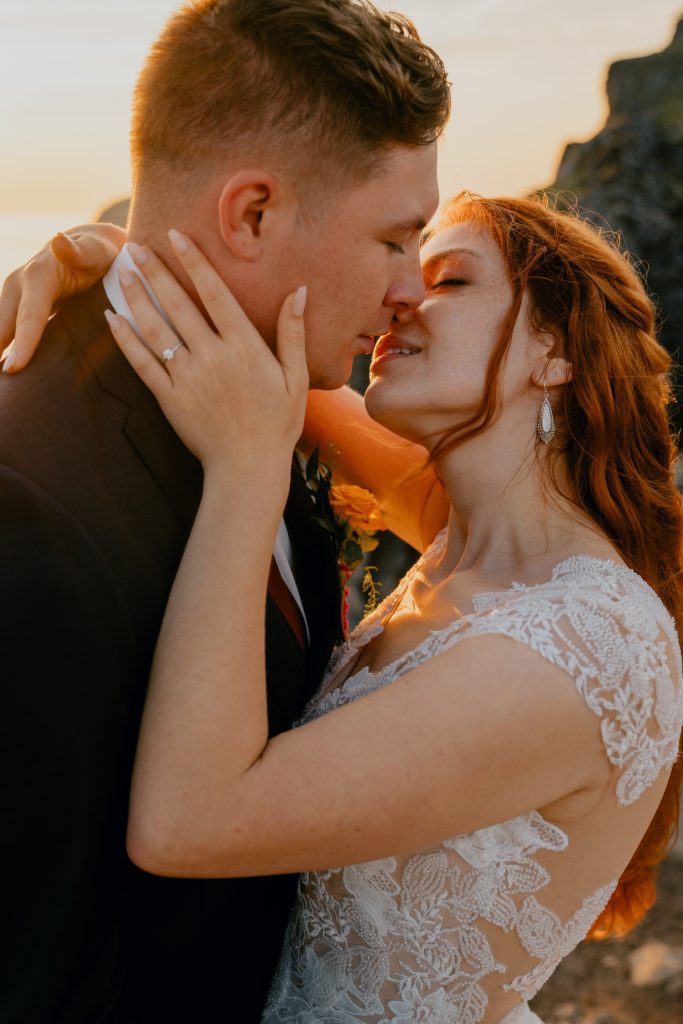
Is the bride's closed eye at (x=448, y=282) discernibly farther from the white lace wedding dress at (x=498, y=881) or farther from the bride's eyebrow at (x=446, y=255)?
the white lace wedding dress at (x=498, y=881)

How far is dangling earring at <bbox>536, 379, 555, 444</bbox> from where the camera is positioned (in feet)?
9.98

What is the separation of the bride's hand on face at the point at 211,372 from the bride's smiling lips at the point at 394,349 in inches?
27.3

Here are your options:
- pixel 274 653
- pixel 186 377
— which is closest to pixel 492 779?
pixel 274 653

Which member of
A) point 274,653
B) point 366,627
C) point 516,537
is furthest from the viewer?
point 366,627

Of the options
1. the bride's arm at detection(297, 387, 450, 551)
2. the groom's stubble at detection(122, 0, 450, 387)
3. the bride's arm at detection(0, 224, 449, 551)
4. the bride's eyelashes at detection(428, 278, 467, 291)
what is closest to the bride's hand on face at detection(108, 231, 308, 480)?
the groom's stubble at detection(122, 0, 450, 387)

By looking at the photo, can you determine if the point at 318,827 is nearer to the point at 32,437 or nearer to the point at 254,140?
the point at 32,437

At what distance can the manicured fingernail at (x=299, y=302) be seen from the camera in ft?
8.15

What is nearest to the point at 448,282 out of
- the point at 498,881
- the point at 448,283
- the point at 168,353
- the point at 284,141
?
the point at 448,283

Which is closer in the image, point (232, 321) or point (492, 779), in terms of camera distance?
point (492, 779)

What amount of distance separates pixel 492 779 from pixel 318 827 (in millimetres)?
409

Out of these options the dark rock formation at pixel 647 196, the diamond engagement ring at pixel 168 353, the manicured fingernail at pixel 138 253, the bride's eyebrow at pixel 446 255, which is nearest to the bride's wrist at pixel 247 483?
the diamond engagement ring at pixel 168 353

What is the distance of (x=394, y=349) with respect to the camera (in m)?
3.07

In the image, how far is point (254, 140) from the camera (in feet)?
7.87

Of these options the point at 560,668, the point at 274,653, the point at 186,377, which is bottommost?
the point at 560,668
